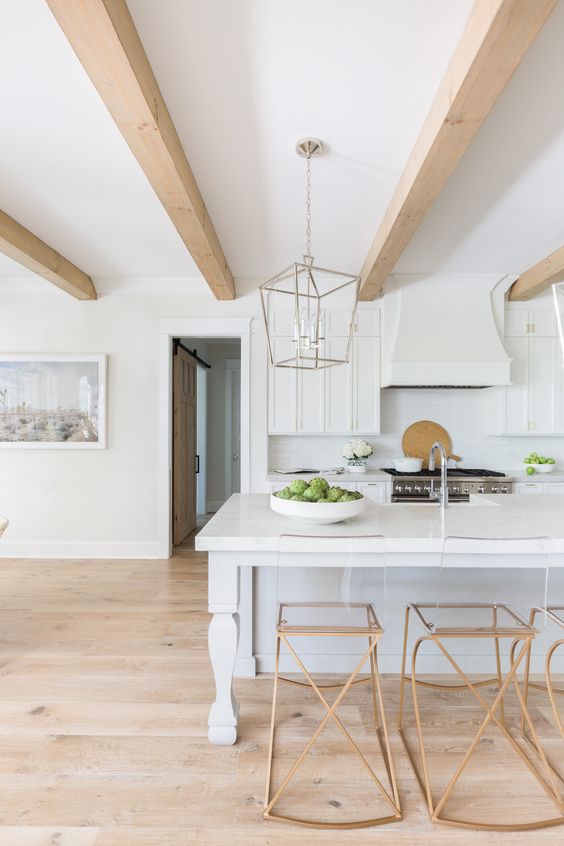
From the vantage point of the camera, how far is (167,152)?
2242 mm

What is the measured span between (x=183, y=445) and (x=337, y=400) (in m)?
1.86

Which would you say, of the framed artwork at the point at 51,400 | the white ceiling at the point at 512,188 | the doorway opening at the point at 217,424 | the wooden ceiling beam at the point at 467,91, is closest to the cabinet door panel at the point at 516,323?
the white ceiling at the point at 512,188

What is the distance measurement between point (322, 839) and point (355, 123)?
2786mm

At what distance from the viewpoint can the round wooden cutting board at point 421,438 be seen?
5062 mm

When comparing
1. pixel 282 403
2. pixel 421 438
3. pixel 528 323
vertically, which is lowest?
pixel 421 438

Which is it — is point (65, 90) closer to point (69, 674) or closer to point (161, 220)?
point (161, 220)

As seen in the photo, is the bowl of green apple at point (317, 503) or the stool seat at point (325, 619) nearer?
→ the stool seat at point (325, 619)

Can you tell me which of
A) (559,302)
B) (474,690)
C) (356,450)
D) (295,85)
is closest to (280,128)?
(295,85)

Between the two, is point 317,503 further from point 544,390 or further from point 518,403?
point 544,390

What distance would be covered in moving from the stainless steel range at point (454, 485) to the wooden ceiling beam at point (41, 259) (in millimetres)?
3347

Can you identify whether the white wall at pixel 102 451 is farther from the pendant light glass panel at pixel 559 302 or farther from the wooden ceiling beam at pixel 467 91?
the pendant light glass panel at pixel 559 302

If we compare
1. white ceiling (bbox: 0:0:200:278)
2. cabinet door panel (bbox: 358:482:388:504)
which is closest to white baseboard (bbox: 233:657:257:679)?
cabinet door panel (bbox: 358:482:388:504)

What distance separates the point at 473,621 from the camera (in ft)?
6.31

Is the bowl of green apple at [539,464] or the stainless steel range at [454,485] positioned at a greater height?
the bowl of green apple at [539,464]
